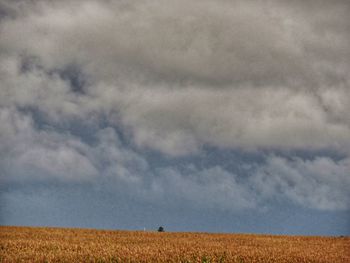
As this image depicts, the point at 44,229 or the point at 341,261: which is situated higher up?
the point at 44,229

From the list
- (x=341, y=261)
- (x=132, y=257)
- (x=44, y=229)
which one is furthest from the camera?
(x=44, y=229)

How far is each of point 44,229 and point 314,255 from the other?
25.2 metres

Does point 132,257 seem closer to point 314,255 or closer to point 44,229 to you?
point 314,255

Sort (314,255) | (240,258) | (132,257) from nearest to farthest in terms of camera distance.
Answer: (132,257), (240,258), (314,255)

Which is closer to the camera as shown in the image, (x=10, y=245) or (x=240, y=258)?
(x=240, y=258)

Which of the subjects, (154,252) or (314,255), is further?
(314,255)

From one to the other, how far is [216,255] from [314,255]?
20.1ft

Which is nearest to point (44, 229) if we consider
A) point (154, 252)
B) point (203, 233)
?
point (203, 233)

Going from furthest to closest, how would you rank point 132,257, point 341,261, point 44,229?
point 44,229, point 341,261, point 132,257

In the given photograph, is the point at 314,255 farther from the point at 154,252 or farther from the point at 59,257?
the point at 59,257

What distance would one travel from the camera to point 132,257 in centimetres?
2106

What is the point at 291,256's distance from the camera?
80.6ft

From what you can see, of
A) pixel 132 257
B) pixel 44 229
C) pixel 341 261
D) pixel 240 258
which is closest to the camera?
pixel 132 257

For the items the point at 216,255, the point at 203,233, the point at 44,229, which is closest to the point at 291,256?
the point at 216,255
